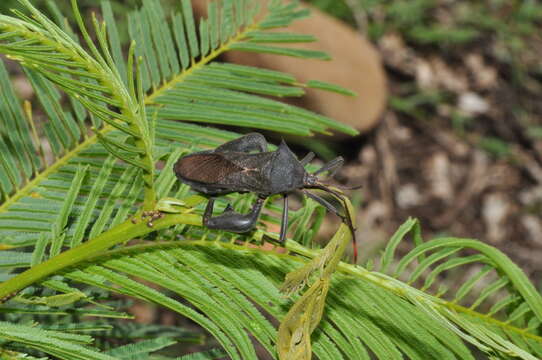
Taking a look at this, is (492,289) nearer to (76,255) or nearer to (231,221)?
(231,221)

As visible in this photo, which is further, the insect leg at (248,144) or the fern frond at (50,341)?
the insect leg at (248,144)

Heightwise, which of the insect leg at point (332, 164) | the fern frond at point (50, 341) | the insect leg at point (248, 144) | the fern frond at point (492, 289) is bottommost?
the fern frond at point (492, 289)

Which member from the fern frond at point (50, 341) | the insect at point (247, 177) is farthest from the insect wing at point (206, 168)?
the fern frond at point (50, 341)

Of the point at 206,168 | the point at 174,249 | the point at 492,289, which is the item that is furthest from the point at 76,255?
the point at 492,289

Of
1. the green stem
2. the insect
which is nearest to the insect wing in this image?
the insect

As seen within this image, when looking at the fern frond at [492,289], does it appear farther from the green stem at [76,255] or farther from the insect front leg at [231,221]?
the green stem at [76,255]

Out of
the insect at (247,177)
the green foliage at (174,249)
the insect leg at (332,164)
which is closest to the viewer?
the green foliage at (174,249)

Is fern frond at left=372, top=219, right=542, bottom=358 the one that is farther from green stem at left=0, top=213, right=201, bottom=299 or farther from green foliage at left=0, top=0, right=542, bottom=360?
green stem at left=0, top=213, right=201, bottom=299
